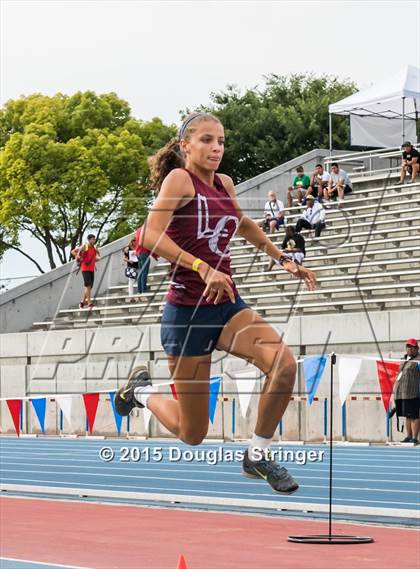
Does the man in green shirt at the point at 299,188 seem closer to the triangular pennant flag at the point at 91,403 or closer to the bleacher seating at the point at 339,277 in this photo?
the bleacher seating at the point at 339,277

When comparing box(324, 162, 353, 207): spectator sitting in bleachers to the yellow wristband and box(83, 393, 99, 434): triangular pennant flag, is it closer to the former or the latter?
box(83, 393, 99, 434): triangular pennant flag

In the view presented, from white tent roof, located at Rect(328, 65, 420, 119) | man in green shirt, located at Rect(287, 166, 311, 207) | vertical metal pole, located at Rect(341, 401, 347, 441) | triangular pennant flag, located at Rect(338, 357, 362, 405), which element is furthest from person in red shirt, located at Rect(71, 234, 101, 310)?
white tent roof, located at Rect(328, 65, 420, 119)

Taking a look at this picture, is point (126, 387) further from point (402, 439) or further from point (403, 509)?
point (402, 439)

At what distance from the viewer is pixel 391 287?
2048 cm

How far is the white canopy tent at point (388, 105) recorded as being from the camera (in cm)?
2780

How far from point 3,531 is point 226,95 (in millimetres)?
38799

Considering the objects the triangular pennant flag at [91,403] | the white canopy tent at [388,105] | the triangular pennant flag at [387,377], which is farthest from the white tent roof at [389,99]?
the triangular pennant flag at [91,403]

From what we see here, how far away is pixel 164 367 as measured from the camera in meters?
23.9

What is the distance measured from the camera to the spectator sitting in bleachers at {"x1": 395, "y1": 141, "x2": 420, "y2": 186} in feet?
80.9

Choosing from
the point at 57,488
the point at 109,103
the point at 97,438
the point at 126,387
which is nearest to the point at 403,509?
the point at 57,488

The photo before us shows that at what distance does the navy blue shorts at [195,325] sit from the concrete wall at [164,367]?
42.0 feet

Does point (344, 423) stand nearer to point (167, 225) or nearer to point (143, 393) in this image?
point (143, 393)

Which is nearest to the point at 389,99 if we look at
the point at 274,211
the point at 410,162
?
the point at 410,162

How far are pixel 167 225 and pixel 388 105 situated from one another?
1079 inches
